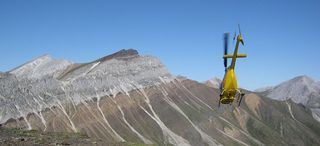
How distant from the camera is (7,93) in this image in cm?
12912

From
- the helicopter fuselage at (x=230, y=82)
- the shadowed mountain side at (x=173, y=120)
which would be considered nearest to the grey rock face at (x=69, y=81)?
the shadowed mountain side at (x=173, y=120)

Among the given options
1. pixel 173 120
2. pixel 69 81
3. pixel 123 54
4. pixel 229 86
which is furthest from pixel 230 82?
pixel 123 54

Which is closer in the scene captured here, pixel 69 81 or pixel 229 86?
pixel 229 86

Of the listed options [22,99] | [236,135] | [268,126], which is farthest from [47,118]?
[268,126]

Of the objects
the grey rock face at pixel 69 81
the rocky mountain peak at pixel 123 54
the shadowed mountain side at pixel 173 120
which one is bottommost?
the shadowed mountain side at pixel 173 120

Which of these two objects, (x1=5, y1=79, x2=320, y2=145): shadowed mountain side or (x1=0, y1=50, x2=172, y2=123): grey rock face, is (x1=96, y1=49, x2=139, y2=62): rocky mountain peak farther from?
(x1=5, y1=79, x2=320, y2=145): shadowed mountain side

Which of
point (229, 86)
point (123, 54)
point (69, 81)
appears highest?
point (229, 86)

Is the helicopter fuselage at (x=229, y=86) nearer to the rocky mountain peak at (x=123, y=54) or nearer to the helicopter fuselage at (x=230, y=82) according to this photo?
the helicopter fuselage at (x=230, y=82)

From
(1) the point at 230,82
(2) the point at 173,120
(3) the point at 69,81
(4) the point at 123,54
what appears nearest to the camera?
(1) the point at 230,82

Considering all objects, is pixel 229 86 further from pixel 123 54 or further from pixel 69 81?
pixel 123 54

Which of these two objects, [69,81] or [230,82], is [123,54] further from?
[230,82]

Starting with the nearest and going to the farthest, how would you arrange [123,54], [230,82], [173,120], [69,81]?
[230,82], [69,81], [173,120], [123,54]

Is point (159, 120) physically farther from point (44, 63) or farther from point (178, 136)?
point (44, 63)

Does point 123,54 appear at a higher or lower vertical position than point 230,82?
lower
